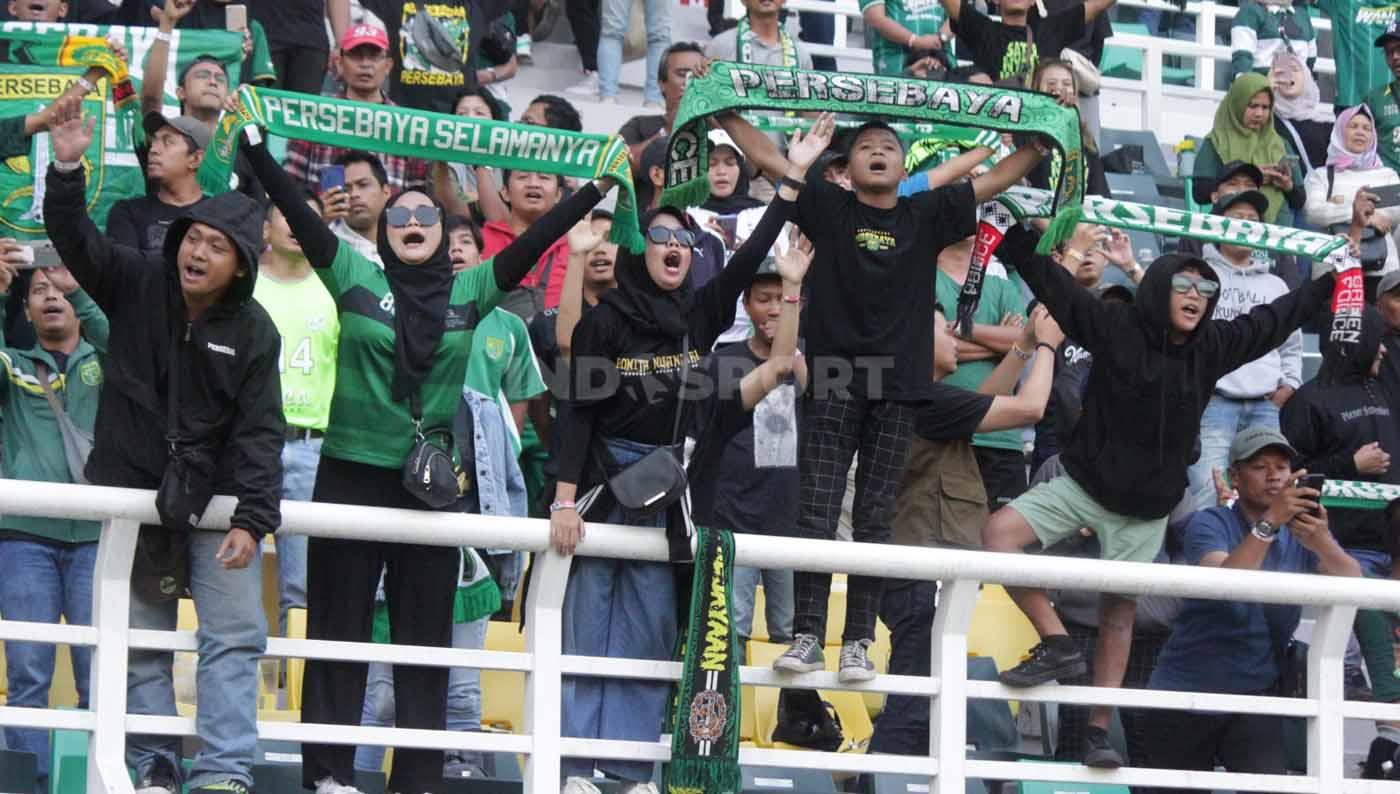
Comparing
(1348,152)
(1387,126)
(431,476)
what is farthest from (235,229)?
(1387,126)

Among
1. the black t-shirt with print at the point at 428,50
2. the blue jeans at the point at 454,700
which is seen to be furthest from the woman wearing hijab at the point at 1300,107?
the blue jeans at the point at 454,700

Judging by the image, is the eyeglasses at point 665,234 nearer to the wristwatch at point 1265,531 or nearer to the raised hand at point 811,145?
the raised hand at point 811,145

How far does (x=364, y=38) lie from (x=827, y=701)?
13.1 feet

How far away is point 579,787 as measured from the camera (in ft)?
25.8

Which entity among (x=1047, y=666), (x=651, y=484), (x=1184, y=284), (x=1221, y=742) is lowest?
(x=1221, y=742)

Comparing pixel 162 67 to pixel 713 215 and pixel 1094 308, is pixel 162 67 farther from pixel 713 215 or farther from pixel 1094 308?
pixel 1094 308

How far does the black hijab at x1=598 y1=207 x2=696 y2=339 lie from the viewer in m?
8.40

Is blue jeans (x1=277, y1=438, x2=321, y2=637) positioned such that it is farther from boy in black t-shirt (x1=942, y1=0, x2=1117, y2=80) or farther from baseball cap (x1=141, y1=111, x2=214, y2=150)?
boy in black t-shirt (x1=942, y1=0, x2=1117, y2=80)

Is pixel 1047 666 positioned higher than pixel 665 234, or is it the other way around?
pixel 665 234

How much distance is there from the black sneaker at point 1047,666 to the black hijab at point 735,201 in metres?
3.56

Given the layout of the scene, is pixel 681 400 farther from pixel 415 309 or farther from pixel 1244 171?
pixel 1244 171

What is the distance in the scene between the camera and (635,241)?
8453 millimetres

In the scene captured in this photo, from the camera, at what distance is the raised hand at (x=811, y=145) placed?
8.72 meters

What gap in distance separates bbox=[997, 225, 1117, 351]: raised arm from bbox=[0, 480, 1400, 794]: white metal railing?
966 millimetres
